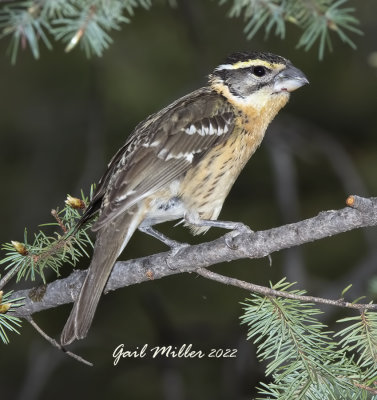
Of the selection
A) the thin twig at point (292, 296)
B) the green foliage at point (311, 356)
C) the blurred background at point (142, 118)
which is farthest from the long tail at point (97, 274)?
the blurred background at point (142, 118)

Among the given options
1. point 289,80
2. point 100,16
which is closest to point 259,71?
point 289,80

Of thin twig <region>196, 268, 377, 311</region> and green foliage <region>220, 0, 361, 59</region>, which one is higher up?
green foliage <region>220, 0, 361, 59</region>

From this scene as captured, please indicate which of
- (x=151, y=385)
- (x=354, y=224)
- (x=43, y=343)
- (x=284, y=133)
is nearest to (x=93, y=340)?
(x=43, y=343)

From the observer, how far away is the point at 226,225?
3.67 m

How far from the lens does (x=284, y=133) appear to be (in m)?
6.53

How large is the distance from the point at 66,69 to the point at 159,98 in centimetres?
99

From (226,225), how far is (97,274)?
67cm

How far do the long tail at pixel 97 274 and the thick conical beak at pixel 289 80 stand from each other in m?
1.20

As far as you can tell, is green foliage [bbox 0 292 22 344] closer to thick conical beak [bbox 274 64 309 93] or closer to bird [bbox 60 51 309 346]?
bird [bbox 60 51 309 346]

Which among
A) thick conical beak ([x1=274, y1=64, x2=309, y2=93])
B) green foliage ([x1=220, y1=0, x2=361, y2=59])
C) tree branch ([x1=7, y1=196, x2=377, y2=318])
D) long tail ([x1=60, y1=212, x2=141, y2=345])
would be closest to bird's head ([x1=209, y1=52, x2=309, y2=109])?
thick conical beak ([x1=274, y1=64, x2=309, y2=93])

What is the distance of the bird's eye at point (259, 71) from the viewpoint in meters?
4.36

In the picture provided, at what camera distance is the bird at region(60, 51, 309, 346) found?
3773 millimetres

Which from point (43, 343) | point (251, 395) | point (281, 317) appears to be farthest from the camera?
point (43, 343)

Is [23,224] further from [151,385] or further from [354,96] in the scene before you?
[354,96]
